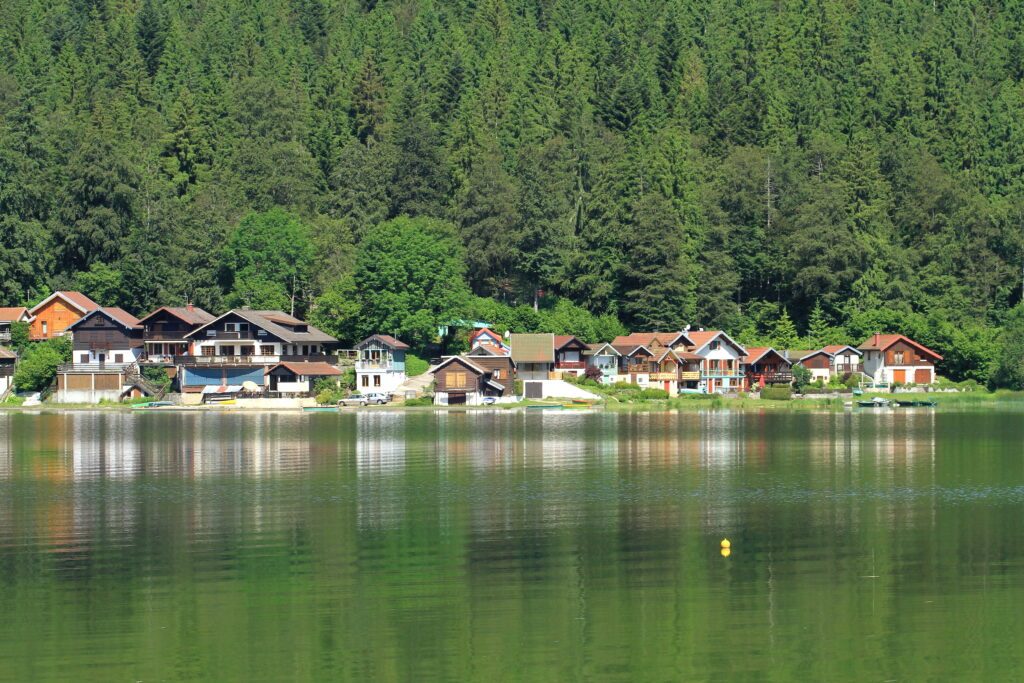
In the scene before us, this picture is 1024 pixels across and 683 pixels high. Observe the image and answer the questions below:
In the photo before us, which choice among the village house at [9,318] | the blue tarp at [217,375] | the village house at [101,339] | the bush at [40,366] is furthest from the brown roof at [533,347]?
the village house at [9,318]

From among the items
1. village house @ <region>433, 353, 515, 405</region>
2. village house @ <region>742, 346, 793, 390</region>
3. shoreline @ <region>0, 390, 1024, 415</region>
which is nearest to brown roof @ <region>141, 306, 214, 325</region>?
shoreline @ <region>0, 390, 1024, 415</region>

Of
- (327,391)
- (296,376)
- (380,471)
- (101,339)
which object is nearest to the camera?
(380,471)

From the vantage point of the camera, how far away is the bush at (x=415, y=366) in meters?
102

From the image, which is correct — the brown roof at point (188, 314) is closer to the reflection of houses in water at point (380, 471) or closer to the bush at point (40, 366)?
the bush at point (40, 366)

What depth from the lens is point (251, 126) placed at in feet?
448

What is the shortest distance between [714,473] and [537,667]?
29.5 meters

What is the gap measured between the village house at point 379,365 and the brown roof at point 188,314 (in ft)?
37.2

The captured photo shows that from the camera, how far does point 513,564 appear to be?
32.3m

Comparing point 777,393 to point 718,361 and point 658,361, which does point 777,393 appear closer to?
point 718,361

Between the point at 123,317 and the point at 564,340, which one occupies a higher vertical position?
the point at 123,317

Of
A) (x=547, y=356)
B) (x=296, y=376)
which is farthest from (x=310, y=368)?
(x=547, y=356)

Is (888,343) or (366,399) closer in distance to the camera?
(366,399)

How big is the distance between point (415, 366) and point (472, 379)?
603 cm

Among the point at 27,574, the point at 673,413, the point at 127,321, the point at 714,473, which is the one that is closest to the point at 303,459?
the point at 714,473
